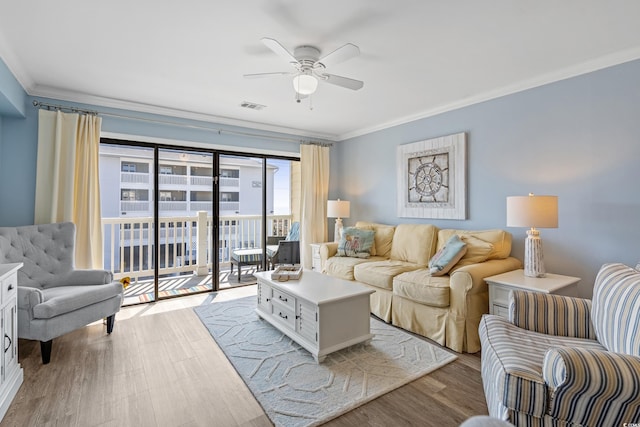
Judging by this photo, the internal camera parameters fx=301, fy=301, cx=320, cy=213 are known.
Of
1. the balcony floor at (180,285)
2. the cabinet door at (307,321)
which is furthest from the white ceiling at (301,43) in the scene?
the balcony floor at (180,285)

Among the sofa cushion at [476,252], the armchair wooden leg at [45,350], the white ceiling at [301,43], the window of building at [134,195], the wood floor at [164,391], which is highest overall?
the white ceiling at [301,43]

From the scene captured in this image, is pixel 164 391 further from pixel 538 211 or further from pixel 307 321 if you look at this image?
pixel 538 211

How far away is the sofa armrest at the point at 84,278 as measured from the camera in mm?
2834

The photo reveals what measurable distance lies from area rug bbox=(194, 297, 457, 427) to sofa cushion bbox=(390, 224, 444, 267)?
36.8 inches

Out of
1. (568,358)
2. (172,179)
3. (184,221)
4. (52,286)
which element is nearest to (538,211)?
(568,358)

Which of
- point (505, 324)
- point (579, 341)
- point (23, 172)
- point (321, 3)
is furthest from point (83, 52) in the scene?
point (579, 341)

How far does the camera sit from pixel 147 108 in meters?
3.66

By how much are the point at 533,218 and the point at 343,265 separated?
6.52 ft

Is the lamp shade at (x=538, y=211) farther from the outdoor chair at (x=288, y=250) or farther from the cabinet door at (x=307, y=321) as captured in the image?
the outdoor chair at (x=288, y=250)

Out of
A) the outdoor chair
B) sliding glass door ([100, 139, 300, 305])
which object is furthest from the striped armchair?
sliding glass door ([100, 139, 300, 305])

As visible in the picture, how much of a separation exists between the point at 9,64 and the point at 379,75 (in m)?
3.13

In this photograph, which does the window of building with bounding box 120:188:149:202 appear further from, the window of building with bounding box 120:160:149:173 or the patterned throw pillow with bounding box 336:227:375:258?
the patterned throw pillow with bounding box 336:227:375:258

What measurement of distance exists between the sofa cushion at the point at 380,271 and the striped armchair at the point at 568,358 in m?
1.26

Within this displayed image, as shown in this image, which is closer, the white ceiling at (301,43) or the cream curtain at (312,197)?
the white ceiling at (301,43)
